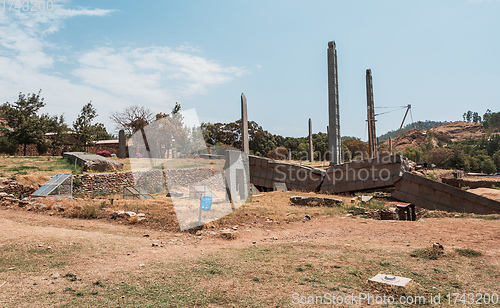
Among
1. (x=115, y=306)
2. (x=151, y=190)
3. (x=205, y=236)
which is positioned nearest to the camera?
Result: (x=115, y=306)

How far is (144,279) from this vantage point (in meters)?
5.09

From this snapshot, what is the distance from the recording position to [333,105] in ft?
63.4

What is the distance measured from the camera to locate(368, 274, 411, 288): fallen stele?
4.68m

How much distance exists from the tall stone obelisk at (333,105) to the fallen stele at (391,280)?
14.6 m

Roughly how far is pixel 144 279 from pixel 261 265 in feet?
7.14

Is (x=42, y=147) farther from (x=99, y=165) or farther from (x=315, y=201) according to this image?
(x=315, y=201)

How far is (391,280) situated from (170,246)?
521 cm

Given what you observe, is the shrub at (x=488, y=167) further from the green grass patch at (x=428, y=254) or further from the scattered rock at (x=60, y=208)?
the scattered rock at (x=60, y=208)

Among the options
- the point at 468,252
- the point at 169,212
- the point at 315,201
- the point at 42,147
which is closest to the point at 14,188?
the point at 169,212

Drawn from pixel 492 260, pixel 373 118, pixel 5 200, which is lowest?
pixel 492 260

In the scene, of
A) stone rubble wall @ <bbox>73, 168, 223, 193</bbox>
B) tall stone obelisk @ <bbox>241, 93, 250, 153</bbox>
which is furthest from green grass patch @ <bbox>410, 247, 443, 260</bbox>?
stone rubble wall @ <bbox>73, 168, 223, 193</bbox>

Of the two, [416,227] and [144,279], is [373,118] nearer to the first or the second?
[416,227]

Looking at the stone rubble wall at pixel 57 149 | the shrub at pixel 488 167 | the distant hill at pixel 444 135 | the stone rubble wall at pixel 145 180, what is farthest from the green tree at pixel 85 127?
the distant hill at pixel 444 135

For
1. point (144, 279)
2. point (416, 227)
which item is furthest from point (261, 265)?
point (416, 227)
